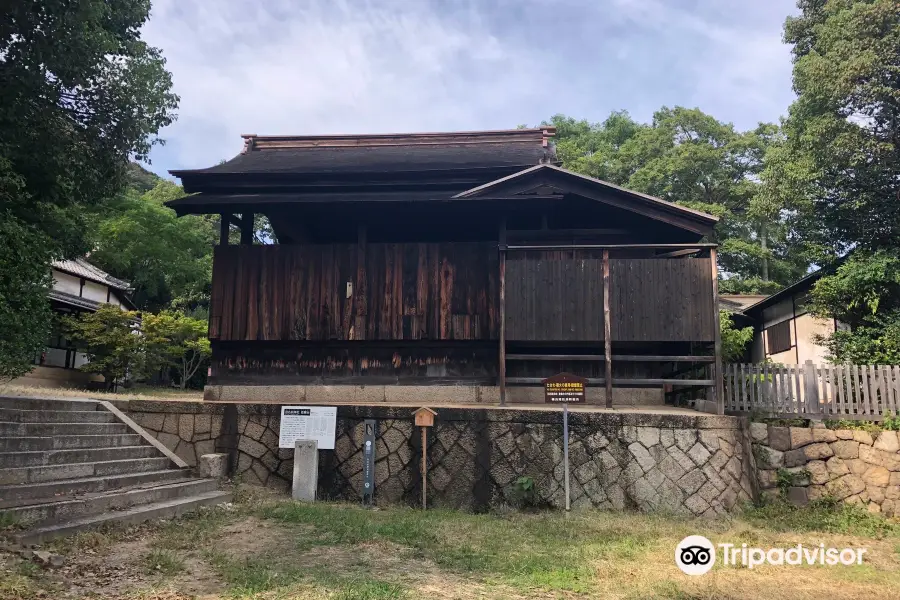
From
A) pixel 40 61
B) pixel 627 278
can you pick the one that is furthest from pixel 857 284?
pixel 40 61

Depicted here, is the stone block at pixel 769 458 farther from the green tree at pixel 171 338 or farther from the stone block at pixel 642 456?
the green tree at pixel 171 338

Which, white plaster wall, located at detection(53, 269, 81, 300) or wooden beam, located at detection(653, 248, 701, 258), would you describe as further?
white plaster wall, located at detection(53, 269, 81, 300)

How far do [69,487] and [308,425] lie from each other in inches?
133

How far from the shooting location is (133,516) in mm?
7129

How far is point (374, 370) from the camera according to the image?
38.5 ft

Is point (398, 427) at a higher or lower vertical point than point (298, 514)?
higher

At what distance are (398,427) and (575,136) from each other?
3118 cm

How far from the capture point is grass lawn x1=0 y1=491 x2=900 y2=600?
17.2 ft

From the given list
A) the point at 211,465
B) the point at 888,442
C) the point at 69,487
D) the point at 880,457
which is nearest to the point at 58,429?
the point at 69,487

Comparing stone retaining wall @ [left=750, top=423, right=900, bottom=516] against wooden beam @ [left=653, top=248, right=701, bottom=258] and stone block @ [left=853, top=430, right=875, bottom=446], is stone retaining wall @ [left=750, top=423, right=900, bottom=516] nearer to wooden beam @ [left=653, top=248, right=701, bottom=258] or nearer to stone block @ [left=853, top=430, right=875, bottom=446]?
stone block @ [left=853, top=430, right=875, bottom=446]

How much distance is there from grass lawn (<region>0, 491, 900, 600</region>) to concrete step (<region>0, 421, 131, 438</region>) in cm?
290

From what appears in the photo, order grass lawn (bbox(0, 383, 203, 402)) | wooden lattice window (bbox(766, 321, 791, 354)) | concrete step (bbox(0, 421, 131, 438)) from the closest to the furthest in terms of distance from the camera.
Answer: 1. concrete step (bbox(0, 421, 131, 438))
2. grass lawn (bbox(0, 383, 203, 402))
3. wooden lattice window (bbox(766, 321, 791, 354))

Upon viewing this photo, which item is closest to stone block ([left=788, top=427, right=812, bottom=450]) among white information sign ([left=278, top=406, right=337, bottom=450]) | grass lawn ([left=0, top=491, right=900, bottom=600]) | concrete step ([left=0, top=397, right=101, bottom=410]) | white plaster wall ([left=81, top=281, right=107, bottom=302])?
grass lawn ([left=0, top=491, right=900, bottom=600])

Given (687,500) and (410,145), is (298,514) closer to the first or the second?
(687,500)
